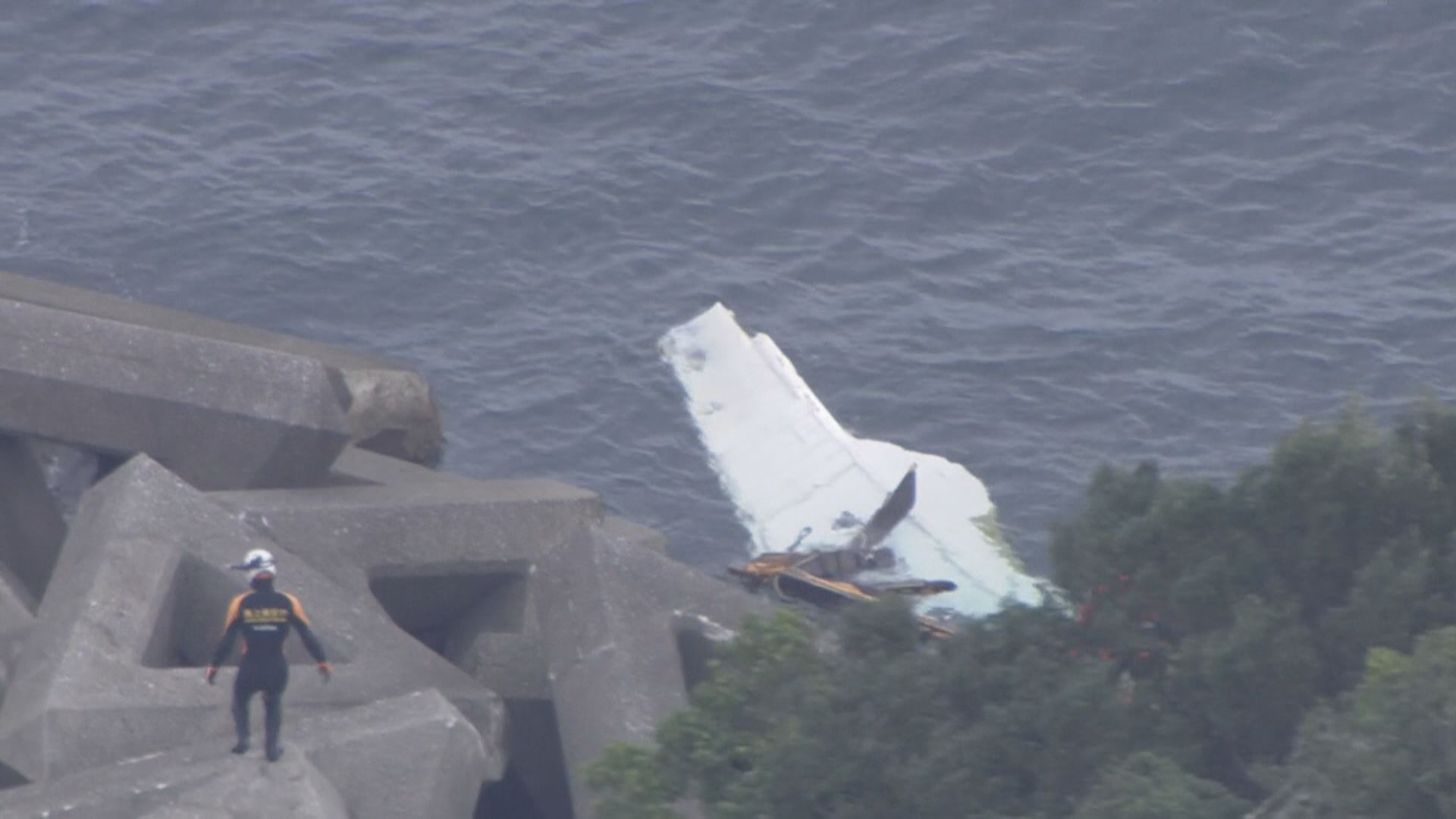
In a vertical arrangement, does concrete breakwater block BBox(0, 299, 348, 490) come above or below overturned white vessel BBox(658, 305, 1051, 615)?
above

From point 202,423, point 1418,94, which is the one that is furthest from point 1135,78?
point 202,423

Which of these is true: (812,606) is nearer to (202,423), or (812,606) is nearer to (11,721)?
(202,423)

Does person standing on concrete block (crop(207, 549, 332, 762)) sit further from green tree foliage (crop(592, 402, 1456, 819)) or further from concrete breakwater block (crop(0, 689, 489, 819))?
green tree foliage (crop(592, 402, 1456, 819))

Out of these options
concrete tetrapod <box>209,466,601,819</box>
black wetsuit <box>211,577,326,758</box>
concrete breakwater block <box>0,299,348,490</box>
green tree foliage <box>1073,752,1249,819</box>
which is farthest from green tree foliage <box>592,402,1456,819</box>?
concrete breakwater block <box>0,299,348,490</box>

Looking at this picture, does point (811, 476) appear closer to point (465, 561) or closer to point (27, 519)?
point (465, 561)

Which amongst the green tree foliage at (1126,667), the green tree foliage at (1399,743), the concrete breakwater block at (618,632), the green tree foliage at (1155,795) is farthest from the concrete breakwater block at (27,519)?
the green tree foliage at (1399,743)

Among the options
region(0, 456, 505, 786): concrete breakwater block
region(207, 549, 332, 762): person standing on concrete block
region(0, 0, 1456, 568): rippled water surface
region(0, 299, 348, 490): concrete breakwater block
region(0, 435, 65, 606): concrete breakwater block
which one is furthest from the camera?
region(0, 0, 1456, 568): rippled water surface

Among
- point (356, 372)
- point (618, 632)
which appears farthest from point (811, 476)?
point (618, 632)
